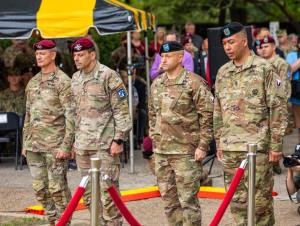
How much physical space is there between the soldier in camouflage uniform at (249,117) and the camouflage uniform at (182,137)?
0.28 meters

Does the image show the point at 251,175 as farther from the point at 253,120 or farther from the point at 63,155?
the point at 63,155

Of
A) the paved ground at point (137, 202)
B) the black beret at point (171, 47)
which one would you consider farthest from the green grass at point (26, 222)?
the black beret at point (171, 47)

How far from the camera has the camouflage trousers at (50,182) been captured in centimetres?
891

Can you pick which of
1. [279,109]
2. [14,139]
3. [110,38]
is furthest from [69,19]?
[110,38]

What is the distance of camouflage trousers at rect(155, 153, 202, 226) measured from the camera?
7.98 meters

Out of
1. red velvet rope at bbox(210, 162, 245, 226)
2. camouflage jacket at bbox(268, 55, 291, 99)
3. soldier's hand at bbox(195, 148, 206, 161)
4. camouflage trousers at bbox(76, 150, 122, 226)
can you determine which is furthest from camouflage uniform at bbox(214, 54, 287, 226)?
camouflage jacket at bbox(268, 55, 291, 99)

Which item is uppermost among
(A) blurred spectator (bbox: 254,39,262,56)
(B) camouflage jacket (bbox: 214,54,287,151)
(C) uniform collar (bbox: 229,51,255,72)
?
(A) blurred spectator (bbox: 254,39,262,56)

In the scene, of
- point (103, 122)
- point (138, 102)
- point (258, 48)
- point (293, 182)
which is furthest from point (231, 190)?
point (138, 102)

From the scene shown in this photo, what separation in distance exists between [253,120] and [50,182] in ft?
8.11

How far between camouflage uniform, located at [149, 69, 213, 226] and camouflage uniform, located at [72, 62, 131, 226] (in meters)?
0.44

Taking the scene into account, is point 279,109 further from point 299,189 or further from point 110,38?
point 110,38

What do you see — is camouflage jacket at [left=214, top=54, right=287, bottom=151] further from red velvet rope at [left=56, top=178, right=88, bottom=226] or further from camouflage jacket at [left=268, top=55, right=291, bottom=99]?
camouflage jacket at [left=268, top=55, right=291, bottom=99]

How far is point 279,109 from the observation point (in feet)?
24.5

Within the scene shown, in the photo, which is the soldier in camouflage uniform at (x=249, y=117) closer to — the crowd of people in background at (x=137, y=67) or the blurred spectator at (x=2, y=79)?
the crowd of people in background at (x=137, y=67)
